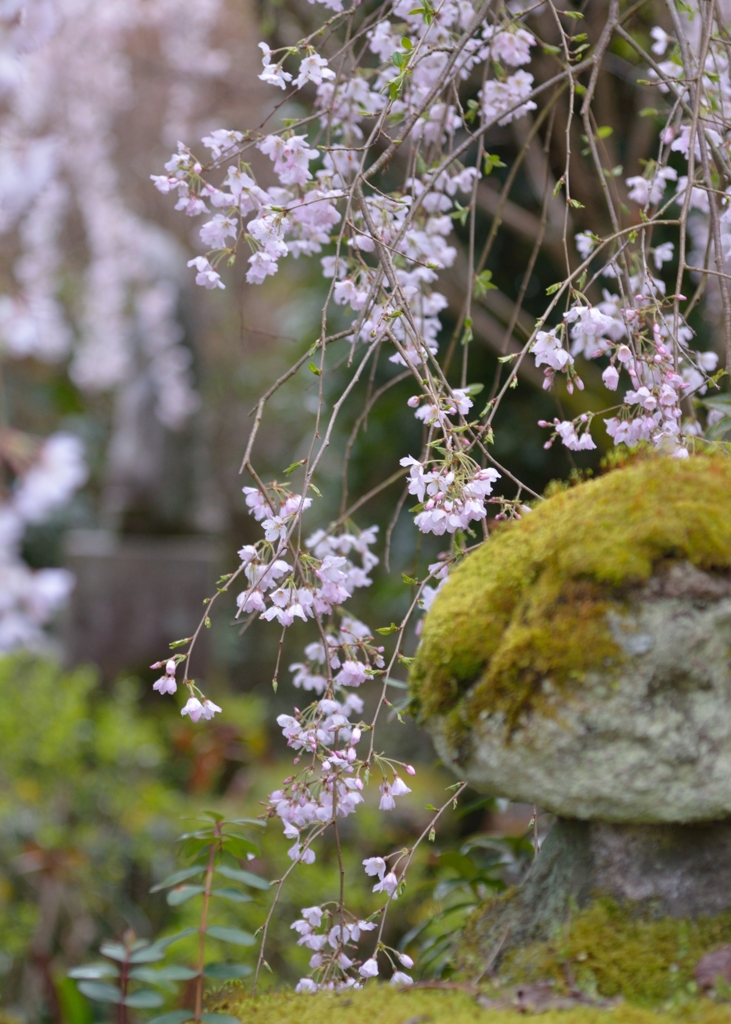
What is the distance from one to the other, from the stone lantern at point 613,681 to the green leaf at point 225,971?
373 millimetres

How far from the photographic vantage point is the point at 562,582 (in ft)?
3.54

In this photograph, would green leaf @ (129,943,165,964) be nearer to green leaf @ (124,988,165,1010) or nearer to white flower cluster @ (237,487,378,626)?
green leaf @ (124,988,165,1010)

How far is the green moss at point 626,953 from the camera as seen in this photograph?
107 centimetres

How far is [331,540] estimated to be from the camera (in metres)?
A: 1.54

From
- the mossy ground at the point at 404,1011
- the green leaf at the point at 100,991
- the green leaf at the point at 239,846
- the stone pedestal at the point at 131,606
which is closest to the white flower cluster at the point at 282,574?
the green leaf at the point at 239,846

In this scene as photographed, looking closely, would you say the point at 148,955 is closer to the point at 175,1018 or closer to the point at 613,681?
the point at 175,1018

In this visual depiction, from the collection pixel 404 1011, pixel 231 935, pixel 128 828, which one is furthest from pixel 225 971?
pixel 128 828

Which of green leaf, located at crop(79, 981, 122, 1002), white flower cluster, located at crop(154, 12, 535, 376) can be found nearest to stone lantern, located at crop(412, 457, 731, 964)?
white flower cluster, located at crop(154, 12, 535, 376)

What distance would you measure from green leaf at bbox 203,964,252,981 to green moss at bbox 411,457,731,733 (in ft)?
1.62

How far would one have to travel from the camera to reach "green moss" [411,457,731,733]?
102 centimetres

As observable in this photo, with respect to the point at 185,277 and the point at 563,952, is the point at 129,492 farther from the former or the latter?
the point at 563,952

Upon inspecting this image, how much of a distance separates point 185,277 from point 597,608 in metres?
5.10

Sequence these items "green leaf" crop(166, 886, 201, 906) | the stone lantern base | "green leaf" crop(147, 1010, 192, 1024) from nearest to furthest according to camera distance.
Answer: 1. the stone lantern base
2. "green leaf" crop(147, 1010, 192, 1024)
3. "green leaf" crop(166, 886, 201, 906)

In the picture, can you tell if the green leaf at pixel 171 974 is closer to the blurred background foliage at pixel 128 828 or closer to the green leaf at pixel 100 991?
the green leaf at pixel 100 991
